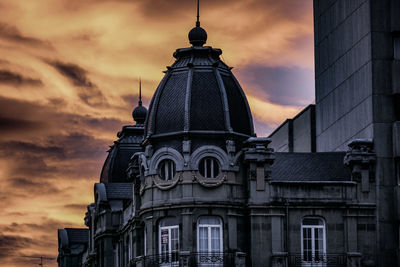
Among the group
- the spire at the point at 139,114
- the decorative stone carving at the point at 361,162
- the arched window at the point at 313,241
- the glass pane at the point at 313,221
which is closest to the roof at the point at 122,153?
the spire at the point at 139,114

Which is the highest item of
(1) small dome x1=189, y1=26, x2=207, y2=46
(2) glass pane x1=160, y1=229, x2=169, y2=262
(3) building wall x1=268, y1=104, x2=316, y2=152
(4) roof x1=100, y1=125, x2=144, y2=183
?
(1) small dome x1=189, y1=26, x2=207, y2=46

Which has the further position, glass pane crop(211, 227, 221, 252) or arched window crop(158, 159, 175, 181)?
arched window crop(158, 159, 175, 181)

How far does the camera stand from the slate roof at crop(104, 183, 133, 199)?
312ft

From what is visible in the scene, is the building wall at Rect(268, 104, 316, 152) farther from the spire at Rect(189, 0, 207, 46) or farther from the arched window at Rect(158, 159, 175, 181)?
the arched window at Rect(158, 159, 175, 181)

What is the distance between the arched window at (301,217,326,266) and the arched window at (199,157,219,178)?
6466 mm

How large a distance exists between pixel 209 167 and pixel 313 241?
8076 millimetres

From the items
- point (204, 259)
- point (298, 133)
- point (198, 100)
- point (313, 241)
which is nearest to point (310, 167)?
point (313, 241)

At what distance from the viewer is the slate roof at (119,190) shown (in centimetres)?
9500

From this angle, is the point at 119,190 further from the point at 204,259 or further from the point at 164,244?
the point at 204,259

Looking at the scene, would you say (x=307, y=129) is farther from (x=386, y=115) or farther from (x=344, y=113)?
(x=386, y=115)

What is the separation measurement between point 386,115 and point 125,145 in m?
27.2

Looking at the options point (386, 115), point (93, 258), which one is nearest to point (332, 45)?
point (386, 115)

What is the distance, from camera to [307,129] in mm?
103500

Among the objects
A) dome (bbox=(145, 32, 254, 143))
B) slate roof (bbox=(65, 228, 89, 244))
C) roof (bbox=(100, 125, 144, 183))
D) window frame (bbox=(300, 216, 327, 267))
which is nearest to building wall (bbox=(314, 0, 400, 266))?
window frame (bbox=(300, 216, 327, 267))
